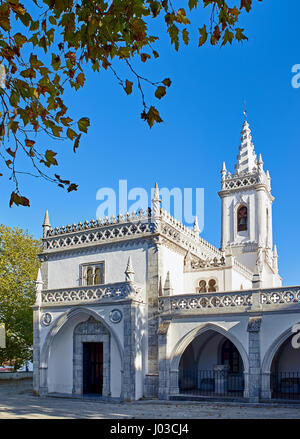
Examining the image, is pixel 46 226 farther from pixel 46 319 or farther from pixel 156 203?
pixel 156 203

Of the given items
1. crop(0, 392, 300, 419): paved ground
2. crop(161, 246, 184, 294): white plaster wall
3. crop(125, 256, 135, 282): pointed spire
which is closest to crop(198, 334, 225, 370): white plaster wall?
crop(161, 246, 184, 294): white plaster wall

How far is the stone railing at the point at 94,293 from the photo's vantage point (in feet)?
69.2

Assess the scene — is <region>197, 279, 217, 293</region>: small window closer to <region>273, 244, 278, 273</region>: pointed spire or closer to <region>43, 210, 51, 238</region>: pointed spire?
<region>43, 210, 51, 238</region>: pointed spire

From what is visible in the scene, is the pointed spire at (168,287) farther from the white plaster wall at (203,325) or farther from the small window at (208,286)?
the small window at (208,286)

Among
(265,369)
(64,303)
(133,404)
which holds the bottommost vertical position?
(133,404)

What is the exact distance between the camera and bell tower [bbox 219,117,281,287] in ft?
100

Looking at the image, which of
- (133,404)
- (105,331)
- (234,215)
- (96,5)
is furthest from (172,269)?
(96,5)

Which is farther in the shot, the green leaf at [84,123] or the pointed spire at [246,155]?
the pointed spire at [246,155]

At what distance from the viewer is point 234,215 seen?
105 ft

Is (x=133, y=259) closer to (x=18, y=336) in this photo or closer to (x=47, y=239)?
(x=47, y=239)

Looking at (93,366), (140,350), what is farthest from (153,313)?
(93,366)

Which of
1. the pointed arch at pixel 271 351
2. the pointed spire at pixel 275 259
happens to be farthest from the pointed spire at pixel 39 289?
the pointed spire at pixel 275 259

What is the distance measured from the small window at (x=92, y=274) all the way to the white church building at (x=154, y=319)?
49 millimetres
